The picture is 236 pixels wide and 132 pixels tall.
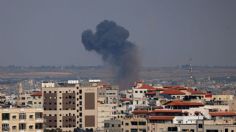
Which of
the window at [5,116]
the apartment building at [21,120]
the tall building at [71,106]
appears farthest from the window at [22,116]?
the tall building at [71,106]

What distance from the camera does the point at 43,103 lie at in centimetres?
14438

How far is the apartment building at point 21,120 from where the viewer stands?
3029 inches

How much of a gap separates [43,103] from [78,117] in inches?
188

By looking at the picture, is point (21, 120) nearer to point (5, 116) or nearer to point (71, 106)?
point (5, 116)

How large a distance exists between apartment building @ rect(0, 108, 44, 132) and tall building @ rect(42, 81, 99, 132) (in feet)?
198

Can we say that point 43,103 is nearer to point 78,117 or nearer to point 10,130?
point 78,117

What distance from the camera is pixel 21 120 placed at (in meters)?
77.2

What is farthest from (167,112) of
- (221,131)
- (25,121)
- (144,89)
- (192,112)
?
(144,89)

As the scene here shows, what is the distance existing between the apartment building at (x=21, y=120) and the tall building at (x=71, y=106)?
60481 millimetres

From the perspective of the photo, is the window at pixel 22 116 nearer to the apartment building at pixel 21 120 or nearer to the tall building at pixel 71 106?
the apartment building at pixel 21 120

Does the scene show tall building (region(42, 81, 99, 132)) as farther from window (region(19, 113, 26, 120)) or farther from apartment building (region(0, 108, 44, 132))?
window (region(19, 113, 26, 120))

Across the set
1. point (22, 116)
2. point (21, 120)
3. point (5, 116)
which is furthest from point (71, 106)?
point (21, 120)

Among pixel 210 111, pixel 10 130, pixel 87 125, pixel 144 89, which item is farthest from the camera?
pixel 144 89

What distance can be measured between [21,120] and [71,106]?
2614 inches
